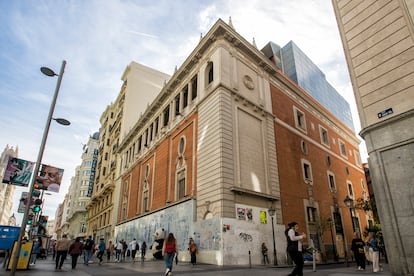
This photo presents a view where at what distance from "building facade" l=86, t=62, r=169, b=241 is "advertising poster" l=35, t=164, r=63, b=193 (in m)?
22.7

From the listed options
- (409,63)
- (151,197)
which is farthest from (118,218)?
(409,63)

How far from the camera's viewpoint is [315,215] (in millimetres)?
24453

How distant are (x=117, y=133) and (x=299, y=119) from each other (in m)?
31.8

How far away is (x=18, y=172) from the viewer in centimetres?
1545

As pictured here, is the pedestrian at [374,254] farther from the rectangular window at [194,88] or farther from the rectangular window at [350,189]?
the rectangular window at [350,189]

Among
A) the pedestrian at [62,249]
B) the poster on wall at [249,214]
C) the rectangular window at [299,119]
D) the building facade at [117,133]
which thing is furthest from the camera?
the building facade at [117,133]

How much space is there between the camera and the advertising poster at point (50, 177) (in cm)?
1648

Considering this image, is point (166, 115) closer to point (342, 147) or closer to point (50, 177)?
point (50, 177)

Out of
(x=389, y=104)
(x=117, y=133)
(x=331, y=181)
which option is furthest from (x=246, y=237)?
(x=117, y=133)

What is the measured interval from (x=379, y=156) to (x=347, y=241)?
21.5m

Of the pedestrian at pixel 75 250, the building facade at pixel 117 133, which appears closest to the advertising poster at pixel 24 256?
the pedestrian at pixel 75 250

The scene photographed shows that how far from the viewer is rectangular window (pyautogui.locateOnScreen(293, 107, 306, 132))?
2812cm

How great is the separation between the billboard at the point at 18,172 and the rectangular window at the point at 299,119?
76.1 feet

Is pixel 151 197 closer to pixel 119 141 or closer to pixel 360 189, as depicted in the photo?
pixel 119 141
